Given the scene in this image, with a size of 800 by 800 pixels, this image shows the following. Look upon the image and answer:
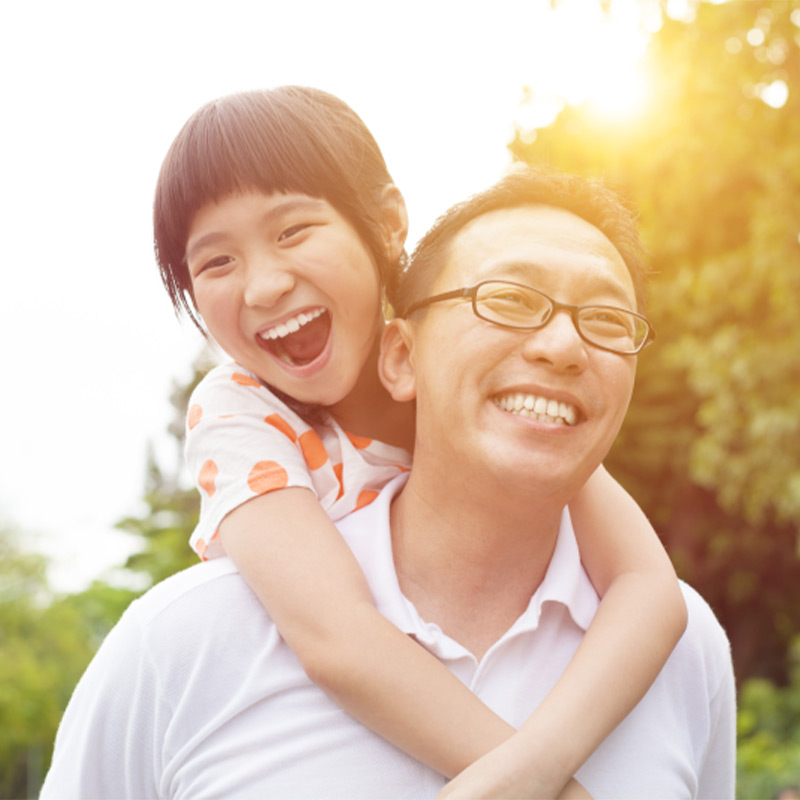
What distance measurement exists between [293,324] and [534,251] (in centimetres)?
62

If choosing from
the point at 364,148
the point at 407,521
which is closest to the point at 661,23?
the point at 364,148

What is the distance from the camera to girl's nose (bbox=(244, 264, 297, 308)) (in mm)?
2311

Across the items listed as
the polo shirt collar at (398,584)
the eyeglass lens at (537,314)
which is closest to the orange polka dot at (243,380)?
the polo shirt collar at (398,584)

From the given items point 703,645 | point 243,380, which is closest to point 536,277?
point 243,380

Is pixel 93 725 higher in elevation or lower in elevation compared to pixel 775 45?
lower

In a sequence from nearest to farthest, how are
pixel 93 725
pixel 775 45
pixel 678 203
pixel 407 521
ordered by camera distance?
pixel 93 725 < pixel 407 521 < pixel 775 45 < pixel 678 203

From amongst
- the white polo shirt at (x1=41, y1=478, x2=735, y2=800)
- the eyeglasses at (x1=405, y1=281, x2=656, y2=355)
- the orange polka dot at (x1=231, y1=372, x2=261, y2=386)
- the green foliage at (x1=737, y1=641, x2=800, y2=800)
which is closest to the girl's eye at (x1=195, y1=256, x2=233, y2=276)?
the orange polka dot at (x1=231, y1=372, x2=261, y2=386)

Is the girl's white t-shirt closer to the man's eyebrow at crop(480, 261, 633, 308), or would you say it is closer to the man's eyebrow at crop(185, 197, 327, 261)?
the man's eyebrow at crop(185, 197, 327, 261)

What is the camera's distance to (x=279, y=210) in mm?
2352

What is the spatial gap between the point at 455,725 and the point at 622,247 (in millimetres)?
1192

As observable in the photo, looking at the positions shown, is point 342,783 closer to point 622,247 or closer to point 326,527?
point 326,527

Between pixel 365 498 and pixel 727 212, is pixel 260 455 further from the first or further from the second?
pixel 727 212

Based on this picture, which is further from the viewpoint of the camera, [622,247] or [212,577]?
[622,247]

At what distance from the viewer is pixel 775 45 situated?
993cm
